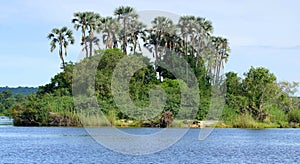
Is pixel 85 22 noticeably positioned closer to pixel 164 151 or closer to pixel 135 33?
pixel 135 33

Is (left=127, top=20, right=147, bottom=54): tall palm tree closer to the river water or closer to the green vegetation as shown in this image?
the green vegetation

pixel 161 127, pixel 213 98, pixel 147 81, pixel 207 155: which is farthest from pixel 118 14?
pixel 207 155

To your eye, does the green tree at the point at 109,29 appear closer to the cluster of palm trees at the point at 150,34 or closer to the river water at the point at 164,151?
the cluster of palm trees at the point at 150,34

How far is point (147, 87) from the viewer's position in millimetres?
73938

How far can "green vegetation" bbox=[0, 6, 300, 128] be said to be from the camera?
6656cm

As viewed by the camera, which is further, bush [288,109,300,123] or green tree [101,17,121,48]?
green tree [101,17,121,48]

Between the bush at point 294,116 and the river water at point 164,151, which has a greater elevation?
the bush at point 294,116

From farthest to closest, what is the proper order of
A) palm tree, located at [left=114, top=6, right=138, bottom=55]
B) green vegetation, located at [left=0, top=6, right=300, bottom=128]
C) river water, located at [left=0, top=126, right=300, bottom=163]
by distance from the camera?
palm tree, located at [left=114, top=6, right=138, bottom=55]
green vegetation, located at [left=0, top=6, right=300, bottom=128]
river water, located at [left=0, top=126, right=300, bottom=163]

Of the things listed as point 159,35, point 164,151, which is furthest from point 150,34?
point 164,151

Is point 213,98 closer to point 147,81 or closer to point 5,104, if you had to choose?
point 147,81

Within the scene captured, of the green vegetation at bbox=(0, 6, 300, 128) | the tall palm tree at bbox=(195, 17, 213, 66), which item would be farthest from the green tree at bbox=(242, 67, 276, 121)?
the tall palm tree at bbox=(195, 17, 213, 66)

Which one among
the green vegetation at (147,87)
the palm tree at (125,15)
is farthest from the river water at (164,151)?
the palm tree at (125,15)

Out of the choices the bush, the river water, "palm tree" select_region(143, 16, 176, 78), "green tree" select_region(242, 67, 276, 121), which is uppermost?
"palm tree" select_region(143, 16, 176, 78)

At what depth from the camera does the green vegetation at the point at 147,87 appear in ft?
218
